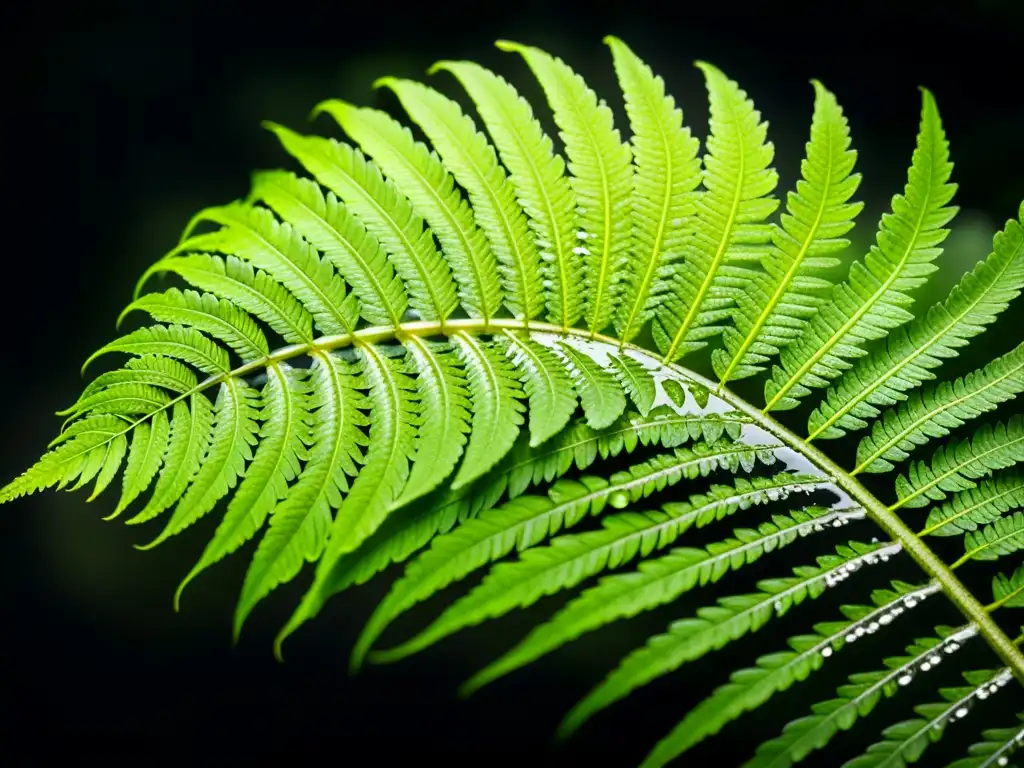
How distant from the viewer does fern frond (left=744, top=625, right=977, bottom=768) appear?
2.48ft

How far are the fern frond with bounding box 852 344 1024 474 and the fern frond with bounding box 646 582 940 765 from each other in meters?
0.17

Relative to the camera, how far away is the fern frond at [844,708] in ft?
2.48

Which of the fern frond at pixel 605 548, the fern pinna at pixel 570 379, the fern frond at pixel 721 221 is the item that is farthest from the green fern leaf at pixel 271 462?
the fern frond at pixel 721 221

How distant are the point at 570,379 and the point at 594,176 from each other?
0.85ft

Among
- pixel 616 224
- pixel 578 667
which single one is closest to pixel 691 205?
pixel 616 224

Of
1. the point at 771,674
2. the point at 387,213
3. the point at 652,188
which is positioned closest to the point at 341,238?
the point at 387,213

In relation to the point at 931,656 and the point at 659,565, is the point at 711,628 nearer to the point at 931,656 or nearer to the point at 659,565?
the point at 659,565

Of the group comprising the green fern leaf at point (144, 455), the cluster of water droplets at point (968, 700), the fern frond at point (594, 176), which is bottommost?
the cluster of water droplets at point (968, 700)

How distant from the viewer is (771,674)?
0.78 metres

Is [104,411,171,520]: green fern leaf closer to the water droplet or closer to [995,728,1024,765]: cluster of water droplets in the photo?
the water droplet

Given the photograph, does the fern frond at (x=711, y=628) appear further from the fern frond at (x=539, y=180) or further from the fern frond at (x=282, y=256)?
the fern frond at (x=282, y=256)

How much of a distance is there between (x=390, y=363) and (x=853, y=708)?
2.28ft

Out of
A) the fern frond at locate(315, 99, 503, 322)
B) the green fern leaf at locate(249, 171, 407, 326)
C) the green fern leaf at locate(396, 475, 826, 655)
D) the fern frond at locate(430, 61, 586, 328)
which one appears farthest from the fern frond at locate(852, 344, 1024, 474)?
the green fern leaf at locate(249, 171, 407, 326)

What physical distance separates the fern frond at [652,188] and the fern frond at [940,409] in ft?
1.14
